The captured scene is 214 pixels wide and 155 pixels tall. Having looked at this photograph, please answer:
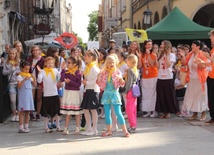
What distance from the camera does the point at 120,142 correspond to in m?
7.73

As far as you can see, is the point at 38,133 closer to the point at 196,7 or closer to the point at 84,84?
the point at 84,84

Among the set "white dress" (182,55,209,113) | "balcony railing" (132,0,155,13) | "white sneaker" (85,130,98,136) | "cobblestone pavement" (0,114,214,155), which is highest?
"balcony railing" (132,0,155,13)

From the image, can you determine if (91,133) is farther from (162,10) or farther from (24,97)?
(162,10)

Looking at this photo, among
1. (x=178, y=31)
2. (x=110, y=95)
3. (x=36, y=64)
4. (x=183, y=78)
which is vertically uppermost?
(x=178, y=31)

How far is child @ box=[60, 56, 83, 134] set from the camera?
8430 millimetres

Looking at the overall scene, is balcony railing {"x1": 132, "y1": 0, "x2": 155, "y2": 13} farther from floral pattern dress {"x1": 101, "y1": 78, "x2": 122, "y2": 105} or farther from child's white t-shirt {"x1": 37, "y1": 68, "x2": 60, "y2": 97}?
floral pattern dress {"x1": 101, "y1": 78, "x2": 122, "y2": 105}

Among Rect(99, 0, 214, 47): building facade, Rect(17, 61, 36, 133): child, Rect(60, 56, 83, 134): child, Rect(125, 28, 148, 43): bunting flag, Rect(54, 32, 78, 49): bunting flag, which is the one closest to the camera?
Rect(60, 56, 83, 134): child

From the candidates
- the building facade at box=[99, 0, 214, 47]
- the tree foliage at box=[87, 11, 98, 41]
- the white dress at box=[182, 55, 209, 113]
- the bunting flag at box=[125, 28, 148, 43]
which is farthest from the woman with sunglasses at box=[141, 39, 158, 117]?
the tree foliage at box=[87, 11, 98, 41]

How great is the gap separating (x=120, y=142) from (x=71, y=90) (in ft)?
5.03

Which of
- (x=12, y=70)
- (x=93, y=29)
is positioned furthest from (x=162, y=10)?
(x=93, y=29)

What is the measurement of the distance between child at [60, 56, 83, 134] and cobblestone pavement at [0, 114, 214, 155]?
51 cm

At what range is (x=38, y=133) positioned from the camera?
8750mm

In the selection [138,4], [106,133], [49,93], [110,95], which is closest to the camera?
[110,95]

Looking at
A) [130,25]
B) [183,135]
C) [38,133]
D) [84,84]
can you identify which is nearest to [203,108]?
[183,135]
